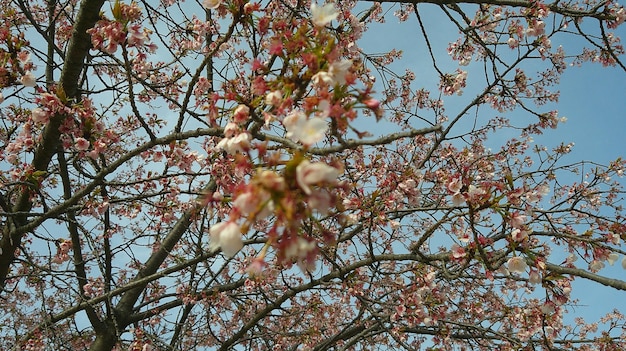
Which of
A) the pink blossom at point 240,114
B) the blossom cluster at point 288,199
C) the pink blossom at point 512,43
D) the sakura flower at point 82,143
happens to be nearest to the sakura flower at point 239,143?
the pink blossom at point 240,114

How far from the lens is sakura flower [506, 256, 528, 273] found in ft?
8.57

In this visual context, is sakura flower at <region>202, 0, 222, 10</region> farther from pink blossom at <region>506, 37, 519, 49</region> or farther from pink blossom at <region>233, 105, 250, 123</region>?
pink blossom at <region>506, 37, 519, 49</region>

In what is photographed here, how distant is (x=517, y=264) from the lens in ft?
8.63

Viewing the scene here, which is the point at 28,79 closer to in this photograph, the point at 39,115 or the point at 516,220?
the point at 39,115

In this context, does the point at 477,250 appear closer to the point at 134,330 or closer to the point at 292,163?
the point at 292,163

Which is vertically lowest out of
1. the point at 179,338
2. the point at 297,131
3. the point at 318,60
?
the point at 297,131

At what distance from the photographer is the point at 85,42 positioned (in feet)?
12.3

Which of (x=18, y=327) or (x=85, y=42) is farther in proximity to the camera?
(x=18, y=327)

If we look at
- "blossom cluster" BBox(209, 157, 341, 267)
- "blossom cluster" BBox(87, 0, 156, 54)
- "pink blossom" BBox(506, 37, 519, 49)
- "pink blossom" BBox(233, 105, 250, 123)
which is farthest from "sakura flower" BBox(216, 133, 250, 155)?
"pink blossom" BBox(506, 37, 519, 49)

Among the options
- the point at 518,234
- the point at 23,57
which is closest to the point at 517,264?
the point at 518,234

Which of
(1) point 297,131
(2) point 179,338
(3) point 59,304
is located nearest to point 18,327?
(3) point 59,304

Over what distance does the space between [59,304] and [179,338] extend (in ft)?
8.65

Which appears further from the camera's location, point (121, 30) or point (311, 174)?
point (121, 30)

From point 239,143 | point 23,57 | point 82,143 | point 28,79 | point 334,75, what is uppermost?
point 23,57
